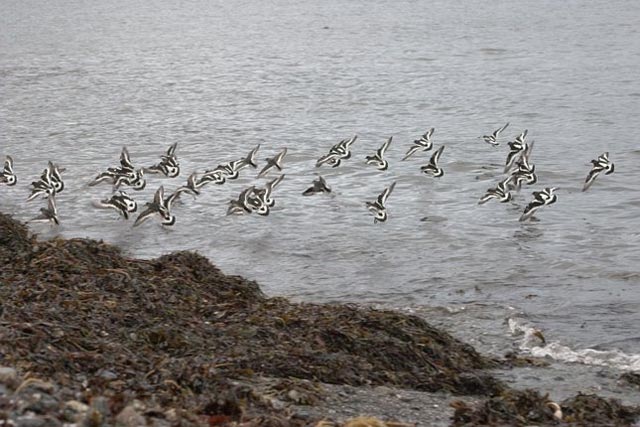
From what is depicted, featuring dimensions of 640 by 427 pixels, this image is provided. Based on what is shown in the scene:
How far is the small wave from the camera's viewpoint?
321 inches

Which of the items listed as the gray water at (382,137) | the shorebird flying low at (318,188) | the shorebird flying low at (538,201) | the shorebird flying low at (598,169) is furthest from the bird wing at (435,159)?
the shorebird flying low at (598,169)

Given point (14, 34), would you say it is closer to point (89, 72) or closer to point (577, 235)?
point (89, 72)

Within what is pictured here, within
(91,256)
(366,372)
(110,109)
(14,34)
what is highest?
(14,34)

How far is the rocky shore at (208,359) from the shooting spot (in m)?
5.30

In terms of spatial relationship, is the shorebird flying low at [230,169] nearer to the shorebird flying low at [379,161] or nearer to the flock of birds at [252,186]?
the flock of birds at [252,186]

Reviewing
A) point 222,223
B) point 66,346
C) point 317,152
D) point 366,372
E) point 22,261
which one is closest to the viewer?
point 66,346

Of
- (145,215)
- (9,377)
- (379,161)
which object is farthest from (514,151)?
(9,377)

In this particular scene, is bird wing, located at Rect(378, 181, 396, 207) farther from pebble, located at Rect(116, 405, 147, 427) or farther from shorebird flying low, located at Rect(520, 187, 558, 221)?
pebble, located at Rect(116, 405, 147, 427)

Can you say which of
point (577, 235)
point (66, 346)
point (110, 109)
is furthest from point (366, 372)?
point (110, 109)

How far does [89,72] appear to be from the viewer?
26.7m

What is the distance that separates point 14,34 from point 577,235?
84.6 feet

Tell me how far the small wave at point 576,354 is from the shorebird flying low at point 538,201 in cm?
453

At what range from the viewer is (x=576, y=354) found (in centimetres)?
835

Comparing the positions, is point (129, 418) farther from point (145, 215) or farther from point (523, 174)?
point (523, 174)
